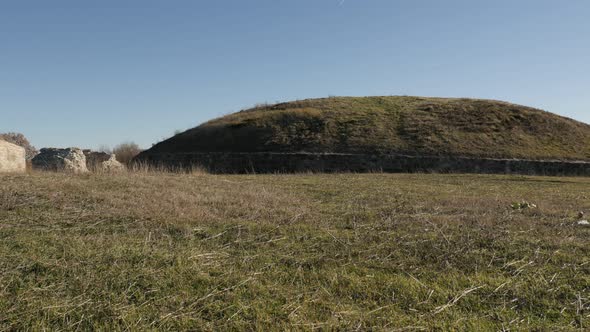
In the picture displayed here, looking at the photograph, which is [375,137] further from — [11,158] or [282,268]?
[282,268]

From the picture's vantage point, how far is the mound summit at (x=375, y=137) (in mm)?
26531

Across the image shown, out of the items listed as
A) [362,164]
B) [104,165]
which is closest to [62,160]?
[104,165]

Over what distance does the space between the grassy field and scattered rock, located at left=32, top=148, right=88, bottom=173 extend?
868 centimetres

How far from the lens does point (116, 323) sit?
305cm

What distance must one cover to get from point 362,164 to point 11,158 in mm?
17979

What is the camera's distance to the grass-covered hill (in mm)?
27125

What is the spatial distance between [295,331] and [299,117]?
99.7 feet

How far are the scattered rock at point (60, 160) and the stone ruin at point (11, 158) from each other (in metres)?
1.45

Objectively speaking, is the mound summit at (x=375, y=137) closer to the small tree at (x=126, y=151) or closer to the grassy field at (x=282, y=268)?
the small tree at (x=126, y=151)

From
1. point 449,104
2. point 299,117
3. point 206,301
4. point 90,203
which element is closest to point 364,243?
point 206,301

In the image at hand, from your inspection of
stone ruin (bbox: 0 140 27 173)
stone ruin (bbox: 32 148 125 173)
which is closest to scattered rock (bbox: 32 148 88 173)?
stone ruin (bbox: 32 148 125 173)

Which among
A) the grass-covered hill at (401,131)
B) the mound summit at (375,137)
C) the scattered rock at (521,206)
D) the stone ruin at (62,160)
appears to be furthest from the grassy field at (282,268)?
the grass-covered hill at (401,131)

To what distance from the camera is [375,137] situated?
28.8 m

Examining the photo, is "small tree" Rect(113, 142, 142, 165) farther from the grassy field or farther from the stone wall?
the grassy field
